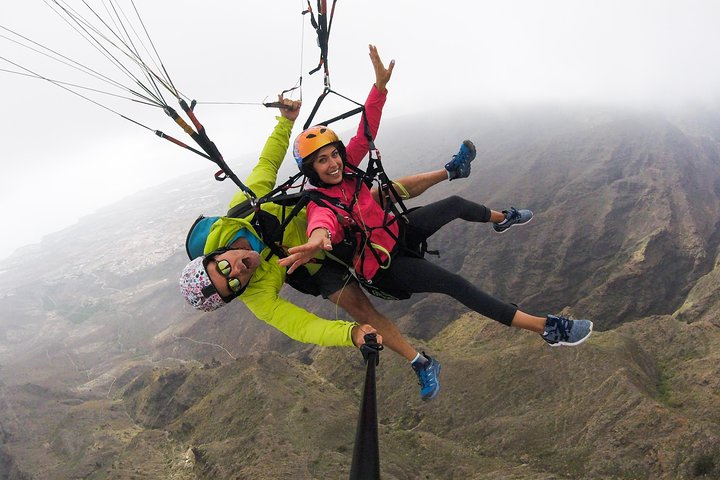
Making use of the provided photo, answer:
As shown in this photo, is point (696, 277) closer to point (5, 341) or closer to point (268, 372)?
point (268, 372)

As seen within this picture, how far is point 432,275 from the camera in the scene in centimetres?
525

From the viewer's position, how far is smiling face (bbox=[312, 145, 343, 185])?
5078 mm

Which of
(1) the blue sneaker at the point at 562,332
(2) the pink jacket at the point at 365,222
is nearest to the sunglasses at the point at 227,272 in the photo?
(2) the pink jacket at the point at 365,222

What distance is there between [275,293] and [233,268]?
67 centimetres

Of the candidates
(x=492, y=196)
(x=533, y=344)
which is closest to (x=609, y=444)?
(x=533, y=344)

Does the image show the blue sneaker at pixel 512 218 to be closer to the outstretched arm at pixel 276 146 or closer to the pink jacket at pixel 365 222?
the pink jacket at pixel 365 222

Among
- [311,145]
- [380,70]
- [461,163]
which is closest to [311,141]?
[311,145]

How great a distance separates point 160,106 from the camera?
4430 mm

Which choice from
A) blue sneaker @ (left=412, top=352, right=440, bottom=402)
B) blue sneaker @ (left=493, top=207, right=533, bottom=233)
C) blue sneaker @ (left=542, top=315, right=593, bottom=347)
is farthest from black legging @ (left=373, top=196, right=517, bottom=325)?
blue sneaker @ (left=493, top=207, right=533, bottom=233)

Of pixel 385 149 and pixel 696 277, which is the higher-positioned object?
pixel 385 149

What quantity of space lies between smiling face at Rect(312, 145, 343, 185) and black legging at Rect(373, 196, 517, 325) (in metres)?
1.25

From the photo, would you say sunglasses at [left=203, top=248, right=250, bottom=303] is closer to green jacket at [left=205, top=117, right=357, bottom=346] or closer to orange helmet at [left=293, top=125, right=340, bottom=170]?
green jacket at [left=205, top=117, right=357, bottom=346]

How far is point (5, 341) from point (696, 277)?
492ft

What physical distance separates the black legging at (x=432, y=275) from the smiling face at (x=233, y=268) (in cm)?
166
